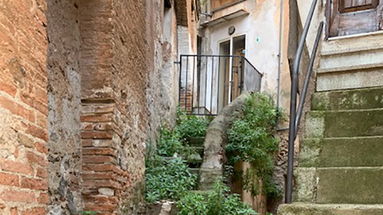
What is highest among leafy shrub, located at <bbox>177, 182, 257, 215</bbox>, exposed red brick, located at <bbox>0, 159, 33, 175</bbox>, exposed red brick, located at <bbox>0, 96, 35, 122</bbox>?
exposed red brick, located at <bbox>0, 96, 35, 122</bbox>

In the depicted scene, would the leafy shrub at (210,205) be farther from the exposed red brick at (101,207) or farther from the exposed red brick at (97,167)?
the exposed red brick at (97,167)

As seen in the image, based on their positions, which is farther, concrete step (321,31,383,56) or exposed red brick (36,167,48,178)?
concrete step (321,31,383,56)

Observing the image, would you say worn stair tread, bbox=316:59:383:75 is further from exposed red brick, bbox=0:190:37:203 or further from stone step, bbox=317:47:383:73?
exposed red brick, bbox=0:190:37:203

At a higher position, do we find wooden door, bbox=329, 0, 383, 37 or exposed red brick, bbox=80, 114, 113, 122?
wooden door, bbox=329, 0, 383, 37

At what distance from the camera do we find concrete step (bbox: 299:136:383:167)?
314 cm

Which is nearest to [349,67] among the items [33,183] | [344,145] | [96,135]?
[344,145]

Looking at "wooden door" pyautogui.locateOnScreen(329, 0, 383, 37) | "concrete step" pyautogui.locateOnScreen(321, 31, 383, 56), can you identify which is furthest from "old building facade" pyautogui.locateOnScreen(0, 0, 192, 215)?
"wooden door" pyautogui.locateOnScreen(329, 0, 383, 37)

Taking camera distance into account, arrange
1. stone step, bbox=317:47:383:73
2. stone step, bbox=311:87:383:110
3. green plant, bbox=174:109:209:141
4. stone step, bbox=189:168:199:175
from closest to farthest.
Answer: stone step, bbox=311:87:383:110 → stone step, bbox=317:47:383:73 → stone step, bbox=189:168:199:175 → green plant, bbox=174:109:209:141

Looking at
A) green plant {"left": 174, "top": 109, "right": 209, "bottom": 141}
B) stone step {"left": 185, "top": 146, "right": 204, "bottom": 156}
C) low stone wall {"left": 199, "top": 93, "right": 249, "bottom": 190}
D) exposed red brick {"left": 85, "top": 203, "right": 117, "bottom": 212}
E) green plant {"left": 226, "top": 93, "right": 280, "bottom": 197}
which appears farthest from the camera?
green plant {"left": 174, "top": 109, "right": 209, "bottom": 141}

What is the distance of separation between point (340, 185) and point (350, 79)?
162 centimetres

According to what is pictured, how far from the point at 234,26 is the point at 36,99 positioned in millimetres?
10262

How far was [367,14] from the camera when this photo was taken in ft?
17.3

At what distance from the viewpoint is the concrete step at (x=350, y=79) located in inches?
163

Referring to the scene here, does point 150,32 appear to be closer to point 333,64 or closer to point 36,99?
point 333,64
